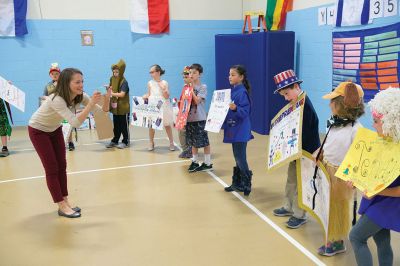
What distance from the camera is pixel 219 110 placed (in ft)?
13.6

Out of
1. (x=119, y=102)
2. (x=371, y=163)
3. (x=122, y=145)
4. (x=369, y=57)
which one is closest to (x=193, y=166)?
(x=122, y=145)

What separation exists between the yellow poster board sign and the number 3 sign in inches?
135

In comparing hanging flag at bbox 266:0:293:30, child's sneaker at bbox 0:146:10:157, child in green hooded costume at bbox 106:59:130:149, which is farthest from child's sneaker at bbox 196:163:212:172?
hanging flag at bbox 266:0:293:30

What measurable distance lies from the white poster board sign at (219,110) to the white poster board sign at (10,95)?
121 inches

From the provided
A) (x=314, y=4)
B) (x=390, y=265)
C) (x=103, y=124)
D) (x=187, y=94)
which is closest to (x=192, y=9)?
(x=314, y=4)

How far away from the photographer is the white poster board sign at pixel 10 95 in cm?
570

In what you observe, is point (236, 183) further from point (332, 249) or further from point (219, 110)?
point (332, 249)

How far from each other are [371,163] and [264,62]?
485cm


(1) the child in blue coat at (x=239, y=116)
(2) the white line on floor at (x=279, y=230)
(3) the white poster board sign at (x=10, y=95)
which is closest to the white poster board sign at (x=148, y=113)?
(3) the white poster board sign at (x=10, y=95)

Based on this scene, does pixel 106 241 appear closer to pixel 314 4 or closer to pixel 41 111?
pixel 41 111

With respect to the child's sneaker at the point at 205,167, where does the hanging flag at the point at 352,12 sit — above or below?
above

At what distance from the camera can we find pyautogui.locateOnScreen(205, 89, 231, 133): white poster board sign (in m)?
4.00

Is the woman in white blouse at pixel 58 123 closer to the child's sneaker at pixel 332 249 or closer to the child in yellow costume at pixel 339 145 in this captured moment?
the child in yellow costume at pixel 339 145

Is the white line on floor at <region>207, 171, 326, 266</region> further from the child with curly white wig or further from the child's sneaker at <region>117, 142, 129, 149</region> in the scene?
the child's sneaker at <region>117, 142, 129, 149</region>
